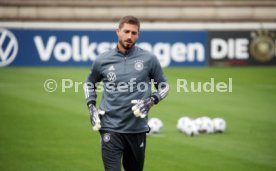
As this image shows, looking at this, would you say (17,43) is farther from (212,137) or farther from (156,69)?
(156,69)

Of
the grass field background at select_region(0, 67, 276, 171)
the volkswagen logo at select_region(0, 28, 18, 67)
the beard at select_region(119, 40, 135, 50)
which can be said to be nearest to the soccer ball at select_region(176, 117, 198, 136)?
the grass field background at select_region(0, 67, 276, 171)

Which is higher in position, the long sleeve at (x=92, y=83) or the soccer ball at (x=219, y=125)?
the long sleeve at (x=92, y=83)

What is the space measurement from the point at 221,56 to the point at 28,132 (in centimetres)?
1619

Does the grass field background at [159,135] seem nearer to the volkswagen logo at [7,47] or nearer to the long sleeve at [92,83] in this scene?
the volkswagen logo at [7,47]

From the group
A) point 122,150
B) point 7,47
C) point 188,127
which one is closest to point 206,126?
point 188,127

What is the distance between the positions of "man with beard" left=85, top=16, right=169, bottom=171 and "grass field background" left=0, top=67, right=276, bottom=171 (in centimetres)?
363

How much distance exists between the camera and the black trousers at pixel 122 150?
27.6 ft

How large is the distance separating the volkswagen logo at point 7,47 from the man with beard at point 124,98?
21.4 meters

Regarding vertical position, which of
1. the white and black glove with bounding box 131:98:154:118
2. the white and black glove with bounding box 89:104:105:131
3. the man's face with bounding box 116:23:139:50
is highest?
the man's face with bounding box 116:23:139:50

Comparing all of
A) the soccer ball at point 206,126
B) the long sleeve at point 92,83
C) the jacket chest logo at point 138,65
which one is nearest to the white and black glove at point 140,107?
the jacket chest logo at point 138,65

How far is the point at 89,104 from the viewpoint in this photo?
28.6 feet

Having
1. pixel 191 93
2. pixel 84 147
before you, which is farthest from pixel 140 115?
pixel 191 93

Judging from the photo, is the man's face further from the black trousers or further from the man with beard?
the black trousers

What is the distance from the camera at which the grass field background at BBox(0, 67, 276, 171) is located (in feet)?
41.3
